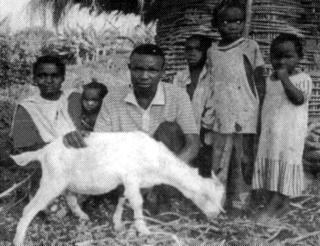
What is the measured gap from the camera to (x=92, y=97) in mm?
4078

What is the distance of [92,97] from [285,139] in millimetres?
1411

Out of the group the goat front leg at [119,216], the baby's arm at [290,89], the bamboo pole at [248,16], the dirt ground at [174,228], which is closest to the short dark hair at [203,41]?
the bamboo pole at [248,16]

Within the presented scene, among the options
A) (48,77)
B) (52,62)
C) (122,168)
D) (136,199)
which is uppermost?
(52,62)

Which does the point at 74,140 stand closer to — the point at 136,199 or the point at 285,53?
the point at 136,199

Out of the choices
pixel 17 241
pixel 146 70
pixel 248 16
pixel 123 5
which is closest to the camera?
pixel 17 241

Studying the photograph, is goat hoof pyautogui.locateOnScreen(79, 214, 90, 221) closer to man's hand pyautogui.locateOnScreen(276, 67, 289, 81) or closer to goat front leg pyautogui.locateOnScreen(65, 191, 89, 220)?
goat front leg pyautogui.locateOnScreen(65, 191, 89, 220)

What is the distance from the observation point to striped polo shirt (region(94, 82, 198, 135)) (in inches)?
151

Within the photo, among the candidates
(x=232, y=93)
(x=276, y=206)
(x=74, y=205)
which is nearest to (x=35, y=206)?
(x=74, y=205)

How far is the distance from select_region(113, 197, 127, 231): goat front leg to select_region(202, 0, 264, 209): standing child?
0.74 m

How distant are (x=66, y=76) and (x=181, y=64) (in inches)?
36.9

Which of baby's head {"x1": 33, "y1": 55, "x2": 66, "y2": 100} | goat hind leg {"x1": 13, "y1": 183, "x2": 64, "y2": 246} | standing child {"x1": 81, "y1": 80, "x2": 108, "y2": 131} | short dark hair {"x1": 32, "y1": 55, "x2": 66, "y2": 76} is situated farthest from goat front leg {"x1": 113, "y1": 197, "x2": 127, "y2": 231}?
short dark hair {"x1": 32, "y1": 55, "x2": 66, "y2": 76}

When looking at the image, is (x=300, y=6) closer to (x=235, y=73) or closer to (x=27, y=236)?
(x=235, y=73)

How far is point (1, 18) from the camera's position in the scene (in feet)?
14.1

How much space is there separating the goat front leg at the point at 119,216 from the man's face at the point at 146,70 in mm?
784
